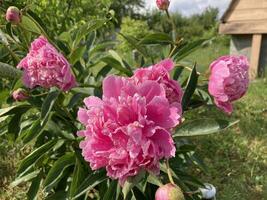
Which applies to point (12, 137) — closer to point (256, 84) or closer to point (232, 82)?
point (232, 82)

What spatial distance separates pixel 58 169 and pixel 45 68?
0.58m

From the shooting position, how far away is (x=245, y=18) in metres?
6.52

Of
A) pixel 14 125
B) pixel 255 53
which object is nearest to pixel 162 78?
pixel 14 125

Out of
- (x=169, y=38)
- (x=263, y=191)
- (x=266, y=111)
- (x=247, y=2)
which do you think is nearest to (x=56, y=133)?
(x=169, y=38)

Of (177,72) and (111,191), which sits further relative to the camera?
(177,72)

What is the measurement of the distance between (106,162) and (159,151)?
111 millimetres

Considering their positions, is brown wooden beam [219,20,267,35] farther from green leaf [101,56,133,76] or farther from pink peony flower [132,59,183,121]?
pink peony flower [132,59,183,121]

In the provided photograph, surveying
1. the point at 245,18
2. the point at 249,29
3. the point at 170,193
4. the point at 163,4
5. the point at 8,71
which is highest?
the point at 163,4

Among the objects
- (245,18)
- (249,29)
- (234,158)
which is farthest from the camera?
(245,18)

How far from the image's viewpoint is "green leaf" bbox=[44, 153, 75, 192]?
5.07ft

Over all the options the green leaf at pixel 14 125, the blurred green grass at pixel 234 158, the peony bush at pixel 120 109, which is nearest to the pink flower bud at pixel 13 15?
the peony bush at pixel 120 109

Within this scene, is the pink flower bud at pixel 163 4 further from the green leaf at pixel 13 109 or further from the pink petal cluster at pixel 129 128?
the green leaf at pixel 13 109

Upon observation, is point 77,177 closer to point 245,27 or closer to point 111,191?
point 111,191

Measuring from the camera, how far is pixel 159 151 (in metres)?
0.87
